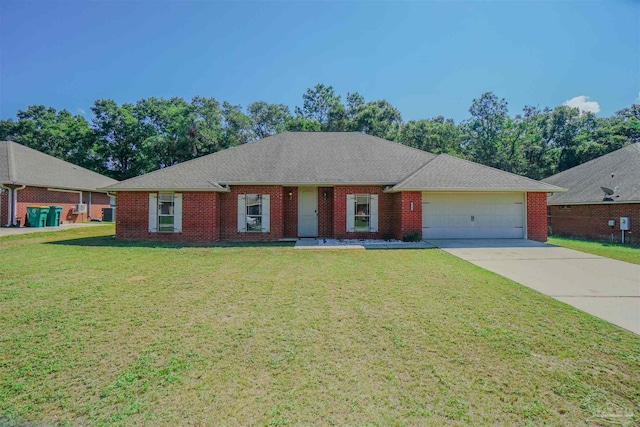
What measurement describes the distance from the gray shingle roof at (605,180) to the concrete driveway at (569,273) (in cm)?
610

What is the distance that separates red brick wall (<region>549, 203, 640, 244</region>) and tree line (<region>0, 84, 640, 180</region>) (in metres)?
15.8

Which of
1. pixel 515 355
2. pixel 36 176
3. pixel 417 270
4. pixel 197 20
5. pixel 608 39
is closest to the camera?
pixel 515 355

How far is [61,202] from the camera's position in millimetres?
19641

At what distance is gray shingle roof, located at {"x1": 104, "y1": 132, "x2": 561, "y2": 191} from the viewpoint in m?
12.1

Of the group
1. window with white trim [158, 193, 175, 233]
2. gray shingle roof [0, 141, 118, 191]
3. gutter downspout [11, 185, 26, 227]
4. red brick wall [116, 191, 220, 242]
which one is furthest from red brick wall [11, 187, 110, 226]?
window with white trim [158, 193, 175, 233]

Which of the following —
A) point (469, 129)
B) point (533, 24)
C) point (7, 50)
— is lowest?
point (533, 24)

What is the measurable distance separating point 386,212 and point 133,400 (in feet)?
37.7

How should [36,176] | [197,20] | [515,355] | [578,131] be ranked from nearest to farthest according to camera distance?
1. [515,355]
2. [197,20]
3. [36,176]
4. [578,131]

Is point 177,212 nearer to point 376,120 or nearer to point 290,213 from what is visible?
point 290,213

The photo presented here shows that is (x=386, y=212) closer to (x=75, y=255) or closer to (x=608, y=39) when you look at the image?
(x=608, y=39)

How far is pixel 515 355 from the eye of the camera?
130 inches

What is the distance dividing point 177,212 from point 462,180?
1193 cm

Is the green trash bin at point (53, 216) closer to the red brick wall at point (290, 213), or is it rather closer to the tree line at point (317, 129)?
the tree line at point (317, 129)

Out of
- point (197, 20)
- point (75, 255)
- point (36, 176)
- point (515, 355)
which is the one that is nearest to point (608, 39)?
point (515, 355)
